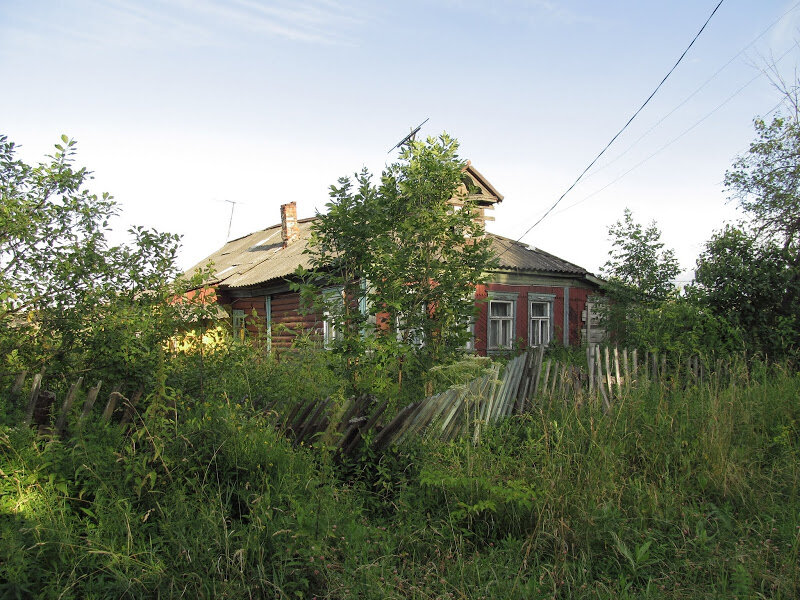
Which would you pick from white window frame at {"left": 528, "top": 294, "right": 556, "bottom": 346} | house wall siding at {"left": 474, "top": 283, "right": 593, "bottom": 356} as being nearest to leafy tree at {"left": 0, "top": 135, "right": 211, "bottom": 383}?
house wall siding at {"left": 474, "top": 283, "right": 593, "bottom": 356}

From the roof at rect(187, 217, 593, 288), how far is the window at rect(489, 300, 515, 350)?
118 centimetres

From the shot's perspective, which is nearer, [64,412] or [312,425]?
[64,412]

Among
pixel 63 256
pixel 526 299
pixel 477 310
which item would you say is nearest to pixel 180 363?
pixel 63 256

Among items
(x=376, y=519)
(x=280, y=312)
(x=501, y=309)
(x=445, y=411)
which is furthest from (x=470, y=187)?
(x=280, y=312)

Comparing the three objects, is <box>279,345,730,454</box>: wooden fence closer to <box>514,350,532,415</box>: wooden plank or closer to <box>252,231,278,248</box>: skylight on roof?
<box>514,350,532,415</box>: wooden plank

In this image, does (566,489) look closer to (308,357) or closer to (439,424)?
(439,424)

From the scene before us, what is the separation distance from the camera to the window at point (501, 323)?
1511 centimetres

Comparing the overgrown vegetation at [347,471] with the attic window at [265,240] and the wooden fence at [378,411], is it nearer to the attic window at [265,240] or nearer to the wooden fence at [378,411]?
the wooden fence at [378,411]

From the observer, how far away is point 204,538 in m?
2.81

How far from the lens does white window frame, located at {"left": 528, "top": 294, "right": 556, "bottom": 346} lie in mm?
15562

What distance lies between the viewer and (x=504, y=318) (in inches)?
596

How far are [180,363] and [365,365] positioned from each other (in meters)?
1.76

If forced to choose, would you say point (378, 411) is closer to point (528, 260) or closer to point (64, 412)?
point (64, 412)

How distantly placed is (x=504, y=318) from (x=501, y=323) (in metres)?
0.23
